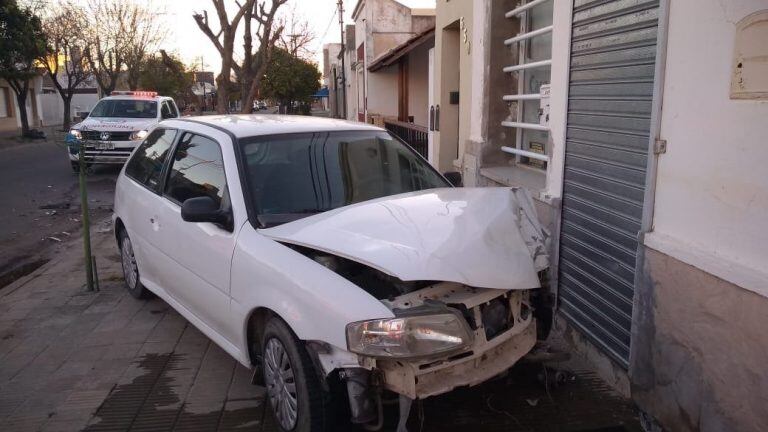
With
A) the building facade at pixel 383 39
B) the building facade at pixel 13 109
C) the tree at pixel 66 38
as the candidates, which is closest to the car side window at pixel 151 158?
the building facade at pixel 383 39

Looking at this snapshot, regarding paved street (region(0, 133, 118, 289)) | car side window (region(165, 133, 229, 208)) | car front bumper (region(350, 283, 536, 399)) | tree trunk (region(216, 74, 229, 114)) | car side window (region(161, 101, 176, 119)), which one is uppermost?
tree trunk (region(216, 74, 229, 114))

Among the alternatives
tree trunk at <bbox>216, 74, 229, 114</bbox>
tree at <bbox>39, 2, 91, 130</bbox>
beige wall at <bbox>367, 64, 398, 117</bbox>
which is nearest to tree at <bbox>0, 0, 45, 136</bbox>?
tree at <bbox>39, 2, 91, 130</bbox>

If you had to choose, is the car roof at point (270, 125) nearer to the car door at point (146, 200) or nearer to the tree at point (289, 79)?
the car door at point (146, 200)

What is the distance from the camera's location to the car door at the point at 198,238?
380 cm

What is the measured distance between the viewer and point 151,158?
5281 millimetres

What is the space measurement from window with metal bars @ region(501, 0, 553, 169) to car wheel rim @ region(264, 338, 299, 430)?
11.8ft

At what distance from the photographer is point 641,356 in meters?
3.66

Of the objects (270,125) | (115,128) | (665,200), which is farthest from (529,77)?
(115,128)

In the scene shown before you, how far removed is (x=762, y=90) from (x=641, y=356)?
168cm

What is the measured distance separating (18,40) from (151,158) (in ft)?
71.1

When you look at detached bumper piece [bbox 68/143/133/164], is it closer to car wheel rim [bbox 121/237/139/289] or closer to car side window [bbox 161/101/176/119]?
car side window [bbox 161/101/176/119]

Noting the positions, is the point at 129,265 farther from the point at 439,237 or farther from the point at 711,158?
the point at 711,158

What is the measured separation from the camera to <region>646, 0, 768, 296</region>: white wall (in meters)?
2.75

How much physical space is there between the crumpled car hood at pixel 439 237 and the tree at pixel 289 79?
31.1m
